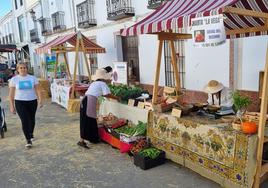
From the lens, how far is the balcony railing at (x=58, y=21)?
1633 cm

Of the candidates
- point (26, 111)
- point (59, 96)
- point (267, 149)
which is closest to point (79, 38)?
point (59, 96)

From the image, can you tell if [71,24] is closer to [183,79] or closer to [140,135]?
[183,79]

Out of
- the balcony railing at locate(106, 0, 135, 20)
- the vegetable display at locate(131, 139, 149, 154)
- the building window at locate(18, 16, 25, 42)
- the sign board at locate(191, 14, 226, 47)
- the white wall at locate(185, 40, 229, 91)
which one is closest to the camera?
the sign board at locate(191, 14, 226, 47)

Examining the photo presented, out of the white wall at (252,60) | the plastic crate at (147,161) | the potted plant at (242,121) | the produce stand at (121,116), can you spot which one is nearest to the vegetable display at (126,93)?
the produce stand at (121,116)

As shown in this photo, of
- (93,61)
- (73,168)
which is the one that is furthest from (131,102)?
(93,61)

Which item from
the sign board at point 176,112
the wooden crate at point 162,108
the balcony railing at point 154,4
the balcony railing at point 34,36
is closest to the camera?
the sign board at point 176,112

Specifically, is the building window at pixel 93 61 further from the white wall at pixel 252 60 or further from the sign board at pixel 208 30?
the sign board at pixel 208 30

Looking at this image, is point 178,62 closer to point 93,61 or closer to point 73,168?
point 73,168

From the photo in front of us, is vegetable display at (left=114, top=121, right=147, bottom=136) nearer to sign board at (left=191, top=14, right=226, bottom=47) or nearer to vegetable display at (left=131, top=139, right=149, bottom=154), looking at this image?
vegetable display at (left=131, top=139, right=149, bottom=154)

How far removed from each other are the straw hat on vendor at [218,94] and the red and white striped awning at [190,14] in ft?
3.04

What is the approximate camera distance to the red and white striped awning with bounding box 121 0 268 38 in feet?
10.4

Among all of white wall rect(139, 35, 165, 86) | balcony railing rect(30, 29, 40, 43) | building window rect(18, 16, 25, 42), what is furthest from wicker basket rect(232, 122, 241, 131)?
building window rect(18, 16, 25, 42)

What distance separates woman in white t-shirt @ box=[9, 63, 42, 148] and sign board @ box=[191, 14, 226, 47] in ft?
11.9

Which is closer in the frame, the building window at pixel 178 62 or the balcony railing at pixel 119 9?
the building window at pixel 178 62
